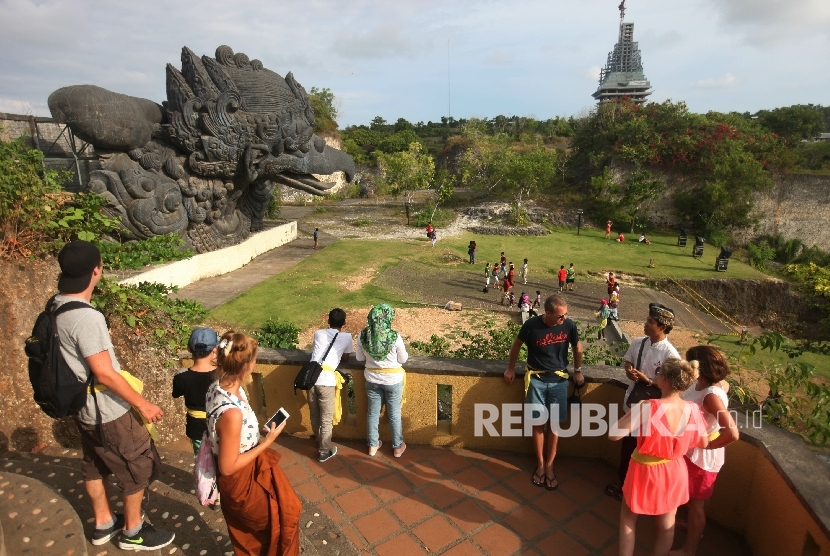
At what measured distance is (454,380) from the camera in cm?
331

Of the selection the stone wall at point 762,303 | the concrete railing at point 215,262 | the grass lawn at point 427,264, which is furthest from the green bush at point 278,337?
the stone wall at point 762,303

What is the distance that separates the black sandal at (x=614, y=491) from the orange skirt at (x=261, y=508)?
6.51 feet

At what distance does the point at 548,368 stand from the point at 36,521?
2801 millimetres

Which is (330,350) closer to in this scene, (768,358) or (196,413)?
(196,413)

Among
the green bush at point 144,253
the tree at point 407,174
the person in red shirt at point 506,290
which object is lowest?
the person in red shirt at point 506,290

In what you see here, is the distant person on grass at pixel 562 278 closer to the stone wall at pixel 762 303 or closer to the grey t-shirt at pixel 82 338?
the stone wall at pixel 762 303

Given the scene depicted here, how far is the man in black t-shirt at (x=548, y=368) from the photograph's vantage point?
297 centimetres

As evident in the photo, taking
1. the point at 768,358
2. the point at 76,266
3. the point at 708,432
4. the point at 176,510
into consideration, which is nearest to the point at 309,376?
the point at 176,510

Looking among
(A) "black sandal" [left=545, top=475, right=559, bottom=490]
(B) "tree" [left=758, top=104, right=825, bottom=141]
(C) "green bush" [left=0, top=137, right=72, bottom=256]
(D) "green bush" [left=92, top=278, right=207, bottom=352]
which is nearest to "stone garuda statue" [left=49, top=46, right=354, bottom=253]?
(C) "green bush" [left=0, top=137, right=72, bottom=256]

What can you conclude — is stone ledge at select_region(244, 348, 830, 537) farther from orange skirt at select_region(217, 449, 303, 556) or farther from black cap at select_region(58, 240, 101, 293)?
black cap at select_region(58, 240, 101, 293)

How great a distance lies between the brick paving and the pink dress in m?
0.50

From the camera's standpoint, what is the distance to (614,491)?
9.63ft

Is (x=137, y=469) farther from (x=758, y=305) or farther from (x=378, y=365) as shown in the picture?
(x=758, y=305)

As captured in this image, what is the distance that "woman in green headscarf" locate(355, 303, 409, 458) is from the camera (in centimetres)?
305
